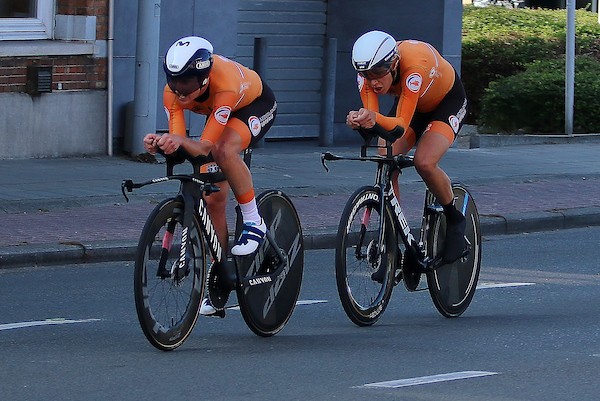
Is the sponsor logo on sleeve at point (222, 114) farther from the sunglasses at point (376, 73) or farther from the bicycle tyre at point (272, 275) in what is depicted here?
the sunglasses at point (376, 73)

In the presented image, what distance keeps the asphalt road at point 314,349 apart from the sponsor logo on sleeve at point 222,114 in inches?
45.8

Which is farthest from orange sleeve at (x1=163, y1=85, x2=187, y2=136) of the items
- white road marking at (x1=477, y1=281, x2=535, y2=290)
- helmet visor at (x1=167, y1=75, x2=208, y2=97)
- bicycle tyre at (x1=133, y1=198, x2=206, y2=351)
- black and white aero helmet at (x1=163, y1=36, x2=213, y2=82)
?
white road marking at (x1=477, y1=281, x2=535, y2=290)

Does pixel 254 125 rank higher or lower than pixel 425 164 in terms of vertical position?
higher

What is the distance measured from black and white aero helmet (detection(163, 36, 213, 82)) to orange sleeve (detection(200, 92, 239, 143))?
16cm

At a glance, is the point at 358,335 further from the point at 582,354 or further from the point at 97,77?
the point at 97,77

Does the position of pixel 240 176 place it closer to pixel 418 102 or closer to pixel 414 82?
pixel 414 82

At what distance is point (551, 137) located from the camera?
65.4 feet

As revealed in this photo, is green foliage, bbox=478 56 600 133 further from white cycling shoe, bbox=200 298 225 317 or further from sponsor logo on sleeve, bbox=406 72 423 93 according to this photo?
white cycling shoe, bbox=200 298 225 317

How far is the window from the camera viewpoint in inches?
603

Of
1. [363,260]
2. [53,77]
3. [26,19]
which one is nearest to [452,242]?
[363,260]

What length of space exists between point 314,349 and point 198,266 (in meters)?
0.75

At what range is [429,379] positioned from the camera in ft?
22.2

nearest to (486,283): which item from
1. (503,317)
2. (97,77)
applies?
(503,317)

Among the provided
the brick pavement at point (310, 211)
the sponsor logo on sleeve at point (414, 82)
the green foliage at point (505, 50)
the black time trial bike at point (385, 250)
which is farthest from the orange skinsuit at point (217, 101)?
the green foliage at point (505, 50)
